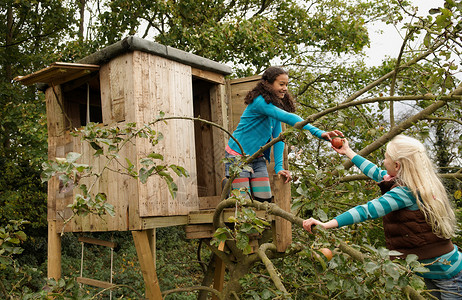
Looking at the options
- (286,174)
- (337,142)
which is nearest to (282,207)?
(286,174)

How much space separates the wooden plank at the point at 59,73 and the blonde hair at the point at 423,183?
3.12 m

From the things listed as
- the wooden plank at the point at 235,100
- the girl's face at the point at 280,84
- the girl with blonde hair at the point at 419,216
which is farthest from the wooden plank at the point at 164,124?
the girl with blonde hair at the point at 419,216

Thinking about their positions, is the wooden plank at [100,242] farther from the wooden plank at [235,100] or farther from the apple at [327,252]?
the apple at [327,252]

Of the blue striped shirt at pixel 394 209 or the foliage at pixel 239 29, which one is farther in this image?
the foliage at pixel 239 29

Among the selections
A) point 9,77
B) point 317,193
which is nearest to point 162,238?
point 9,77

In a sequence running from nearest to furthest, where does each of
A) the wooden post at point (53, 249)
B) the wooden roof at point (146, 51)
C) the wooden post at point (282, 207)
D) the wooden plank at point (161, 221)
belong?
the wooden post at point (282, 207) < the wooden plank at point (161, 221) < the wooden roof at point (146, 51) < the wooden post at point (53, 249)

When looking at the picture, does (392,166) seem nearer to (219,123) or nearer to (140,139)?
(140,139)

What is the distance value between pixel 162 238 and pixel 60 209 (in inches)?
269

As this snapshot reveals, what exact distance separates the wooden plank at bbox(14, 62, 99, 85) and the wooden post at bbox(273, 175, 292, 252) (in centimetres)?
233

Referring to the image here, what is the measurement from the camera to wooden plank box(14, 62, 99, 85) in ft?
14.4

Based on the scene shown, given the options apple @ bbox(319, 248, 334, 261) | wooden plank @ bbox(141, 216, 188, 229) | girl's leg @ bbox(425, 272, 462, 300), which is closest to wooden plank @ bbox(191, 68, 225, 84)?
wooden plank @ bbox(141, 216, 188, 229)

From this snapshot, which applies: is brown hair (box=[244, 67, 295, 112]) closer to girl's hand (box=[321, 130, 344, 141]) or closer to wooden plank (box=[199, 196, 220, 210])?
girl's hand (box=[321, 130, 344, 141])

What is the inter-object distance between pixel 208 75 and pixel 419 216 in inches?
123

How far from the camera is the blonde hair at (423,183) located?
251 cm
